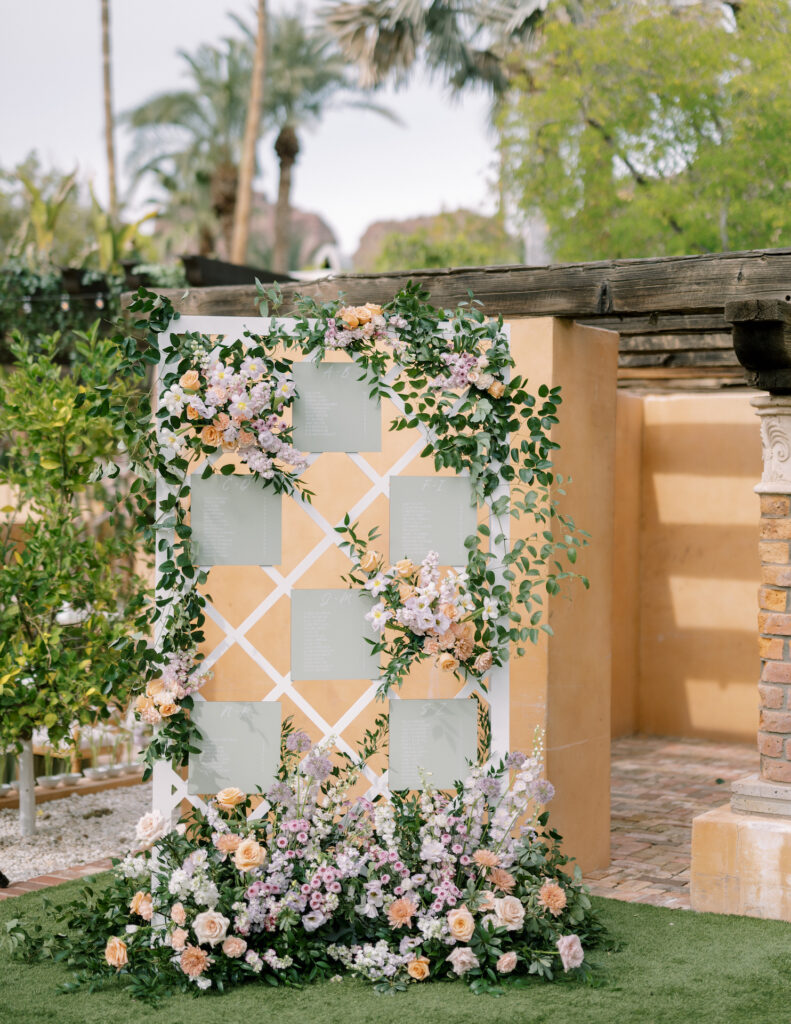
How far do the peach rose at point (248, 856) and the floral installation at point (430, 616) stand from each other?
643 millimetres

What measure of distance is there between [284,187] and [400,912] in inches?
723

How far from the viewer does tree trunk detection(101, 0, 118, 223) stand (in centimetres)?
1939

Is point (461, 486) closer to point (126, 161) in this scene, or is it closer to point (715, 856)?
point (715, 856)

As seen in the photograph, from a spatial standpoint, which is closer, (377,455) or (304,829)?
(304,829)

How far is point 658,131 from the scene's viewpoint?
45.2 feet

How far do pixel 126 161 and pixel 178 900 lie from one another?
70.2 ft

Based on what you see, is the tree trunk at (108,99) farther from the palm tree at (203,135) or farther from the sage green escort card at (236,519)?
the sage green escort card at (236,519)

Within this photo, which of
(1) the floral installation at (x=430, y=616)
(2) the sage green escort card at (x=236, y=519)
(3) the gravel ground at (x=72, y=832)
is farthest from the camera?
(3) the gravel ground at (x=72, y=832)

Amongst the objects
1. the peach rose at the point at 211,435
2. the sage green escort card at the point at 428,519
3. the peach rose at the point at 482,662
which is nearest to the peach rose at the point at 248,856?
the peach rose at the point at 482,662

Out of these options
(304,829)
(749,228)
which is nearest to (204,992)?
(304,829)

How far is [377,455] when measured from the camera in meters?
4.75

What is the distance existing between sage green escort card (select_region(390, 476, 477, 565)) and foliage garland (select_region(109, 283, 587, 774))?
0.08 metres

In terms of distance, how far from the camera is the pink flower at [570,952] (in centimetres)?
376

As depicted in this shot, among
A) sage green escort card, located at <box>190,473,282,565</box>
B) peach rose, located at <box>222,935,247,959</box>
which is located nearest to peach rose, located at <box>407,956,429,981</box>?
peach rose, located at <box>222,935,247,959</box>
